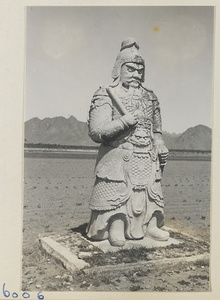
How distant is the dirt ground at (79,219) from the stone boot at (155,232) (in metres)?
0.57

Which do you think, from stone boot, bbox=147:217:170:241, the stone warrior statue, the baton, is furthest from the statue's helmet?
stone boot, bbox=147:217:170:241

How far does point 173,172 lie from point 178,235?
589 centimetres

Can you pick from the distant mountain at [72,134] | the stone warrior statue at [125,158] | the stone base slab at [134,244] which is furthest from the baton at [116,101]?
the stone base slab at [134,244]

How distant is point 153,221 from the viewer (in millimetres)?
6246

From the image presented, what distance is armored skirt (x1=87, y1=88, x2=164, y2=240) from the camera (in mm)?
5867

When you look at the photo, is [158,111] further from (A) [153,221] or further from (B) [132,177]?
(A) [153,221]

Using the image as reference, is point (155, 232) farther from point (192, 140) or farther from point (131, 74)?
point (192, 140)

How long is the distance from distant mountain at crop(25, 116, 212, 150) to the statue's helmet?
185cm

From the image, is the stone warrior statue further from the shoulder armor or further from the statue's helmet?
the shoulder armor

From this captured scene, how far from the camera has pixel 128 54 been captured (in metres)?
5.98

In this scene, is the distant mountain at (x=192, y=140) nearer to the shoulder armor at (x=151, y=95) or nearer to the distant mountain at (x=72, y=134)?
the distant mountain at (x=72, y=134)

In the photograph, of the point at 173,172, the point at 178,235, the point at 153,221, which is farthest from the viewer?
the point at 173,172

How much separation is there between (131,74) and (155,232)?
242 cm

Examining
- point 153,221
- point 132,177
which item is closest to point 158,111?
point 132,177
